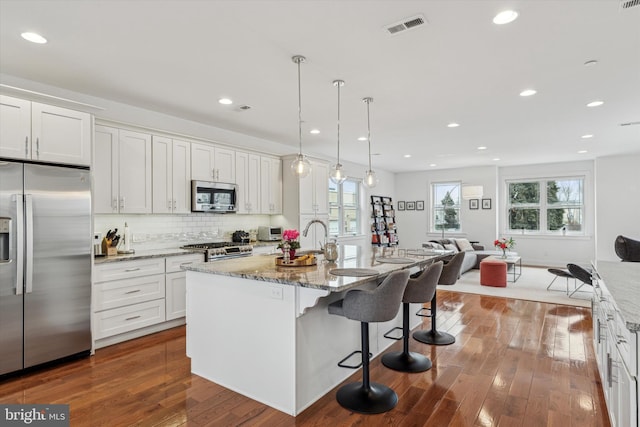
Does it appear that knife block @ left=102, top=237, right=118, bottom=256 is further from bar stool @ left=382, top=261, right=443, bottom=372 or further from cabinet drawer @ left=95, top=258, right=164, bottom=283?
bar stool @ left=382, top=261, right=443, bottom=372

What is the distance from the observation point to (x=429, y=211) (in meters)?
10.5

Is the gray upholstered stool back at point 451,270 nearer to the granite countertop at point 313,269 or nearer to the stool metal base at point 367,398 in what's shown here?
the granite countertop at point 313,269

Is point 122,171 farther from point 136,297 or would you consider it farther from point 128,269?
point 136,297

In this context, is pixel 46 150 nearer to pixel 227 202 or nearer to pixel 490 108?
pixel 227 202

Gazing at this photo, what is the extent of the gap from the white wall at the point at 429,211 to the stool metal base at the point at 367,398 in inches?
319

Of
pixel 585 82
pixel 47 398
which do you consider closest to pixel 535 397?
pixel 585 82

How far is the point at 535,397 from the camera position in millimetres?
2566

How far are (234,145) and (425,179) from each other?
696 centimetres

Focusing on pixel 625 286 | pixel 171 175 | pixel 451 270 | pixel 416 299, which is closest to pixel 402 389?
pixel 416 299

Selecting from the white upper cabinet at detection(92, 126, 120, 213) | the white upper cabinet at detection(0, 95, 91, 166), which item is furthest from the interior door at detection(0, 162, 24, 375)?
the white upper cabinet at detection(92, 126, 120, 213)

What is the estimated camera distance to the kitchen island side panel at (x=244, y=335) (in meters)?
2.35

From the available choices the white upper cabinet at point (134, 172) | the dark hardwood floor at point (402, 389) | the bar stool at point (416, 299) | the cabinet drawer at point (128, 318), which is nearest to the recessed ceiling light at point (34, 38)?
the white upper cabinet at point (134, 172)

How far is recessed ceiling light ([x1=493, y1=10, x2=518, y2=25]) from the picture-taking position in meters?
2.30

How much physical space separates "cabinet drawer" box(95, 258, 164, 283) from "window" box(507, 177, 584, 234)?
9.24 m
